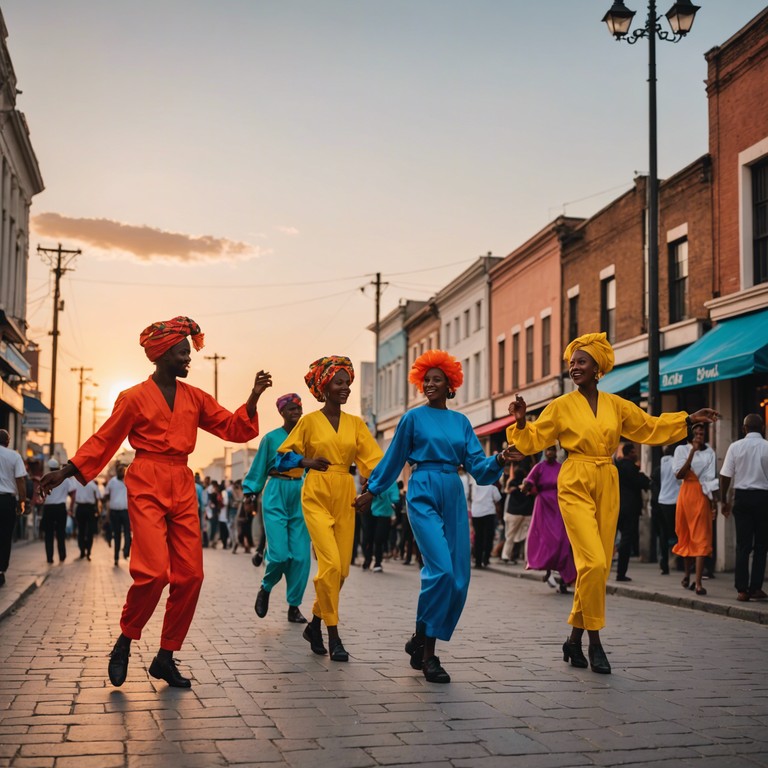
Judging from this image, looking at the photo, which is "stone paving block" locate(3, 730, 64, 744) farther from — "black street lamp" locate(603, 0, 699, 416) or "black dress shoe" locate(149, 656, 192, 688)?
"black street lamp" locate(603, 0, 699, 416)

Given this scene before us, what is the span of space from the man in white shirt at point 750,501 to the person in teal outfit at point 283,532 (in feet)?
15.6

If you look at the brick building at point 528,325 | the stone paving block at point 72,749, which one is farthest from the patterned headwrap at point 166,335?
the brick building at point 528,325

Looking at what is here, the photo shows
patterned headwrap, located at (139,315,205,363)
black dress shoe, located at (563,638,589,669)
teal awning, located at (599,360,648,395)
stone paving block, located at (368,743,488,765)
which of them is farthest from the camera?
teal awning, located at (599,360,648,395)

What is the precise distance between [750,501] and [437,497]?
19.5ft

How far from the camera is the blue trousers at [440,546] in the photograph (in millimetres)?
7211

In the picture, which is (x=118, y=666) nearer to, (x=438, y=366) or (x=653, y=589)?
(x=438, y=366)

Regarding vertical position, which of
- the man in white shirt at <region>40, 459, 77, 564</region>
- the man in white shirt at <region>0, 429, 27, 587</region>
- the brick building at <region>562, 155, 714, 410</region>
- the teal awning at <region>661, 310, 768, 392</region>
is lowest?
the man in white shirt at <region>40, 459, 77, 564</region>

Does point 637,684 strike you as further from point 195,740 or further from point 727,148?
point 727,148

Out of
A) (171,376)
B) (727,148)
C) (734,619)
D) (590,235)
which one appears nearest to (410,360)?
(590,235)

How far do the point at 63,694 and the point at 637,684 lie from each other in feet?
10.8

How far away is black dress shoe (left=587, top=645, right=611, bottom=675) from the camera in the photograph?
7.34 m

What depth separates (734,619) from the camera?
37.7 feet

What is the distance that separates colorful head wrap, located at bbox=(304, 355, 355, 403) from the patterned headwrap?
1474 mm

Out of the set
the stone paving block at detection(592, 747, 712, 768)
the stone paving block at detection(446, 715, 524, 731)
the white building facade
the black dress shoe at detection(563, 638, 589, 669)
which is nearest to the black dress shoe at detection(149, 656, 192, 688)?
the stone paving block at detection(446, 715, 524, 731)
